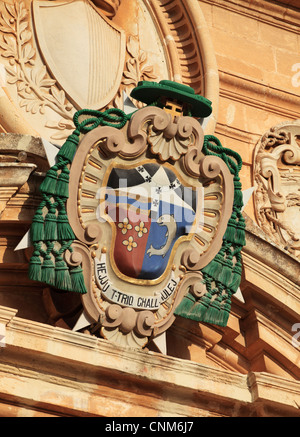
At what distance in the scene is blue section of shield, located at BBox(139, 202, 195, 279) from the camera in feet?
23.6

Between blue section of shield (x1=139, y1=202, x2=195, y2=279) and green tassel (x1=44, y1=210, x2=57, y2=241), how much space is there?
59 centimetres

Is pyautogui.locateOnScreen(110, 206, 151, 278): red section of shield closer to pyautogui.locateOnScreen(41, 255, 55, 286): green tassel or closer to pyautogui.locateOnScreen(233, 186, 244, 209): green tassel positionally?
pyautogui.locateOnScreen(41, 255, 55, 286): green tassel

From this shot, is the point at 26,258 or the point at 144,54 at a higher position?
the point at 144,54

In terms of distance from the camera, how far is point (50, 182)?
23.0 ft

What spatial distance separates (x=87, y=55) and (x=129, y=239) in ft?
4.94

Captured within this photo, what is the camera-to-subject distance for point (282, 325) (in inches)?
310

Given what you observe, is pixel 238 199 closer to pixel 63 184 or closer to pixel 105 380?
pixel 63 184

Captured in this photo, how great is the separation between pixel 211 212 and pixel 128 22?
5.70 feet

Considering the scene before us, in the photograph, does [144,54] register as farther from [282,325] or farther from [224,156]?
[282,325]
